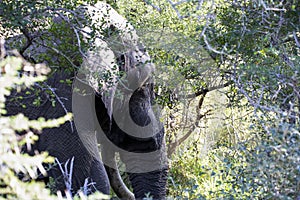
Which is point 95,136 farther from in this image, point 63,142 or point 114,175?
point 114,175

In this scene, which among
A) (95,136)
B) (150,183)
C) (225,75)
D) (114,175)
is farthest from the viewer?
(114,175)

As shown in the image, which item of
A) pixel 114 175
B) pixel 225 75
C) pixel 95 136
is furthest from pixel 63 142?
pixel 225 75

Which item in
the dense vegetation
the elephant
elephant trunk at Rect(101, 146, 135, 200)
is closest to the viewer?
the dense vegetation

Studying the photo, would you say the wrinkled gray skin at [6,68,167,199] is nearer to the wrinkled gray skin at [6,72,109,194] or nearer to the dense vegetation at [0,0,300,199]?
the wrinkled gray skin at [6,72,109,194]

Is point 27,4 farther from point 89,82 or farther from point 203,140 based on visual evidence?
point 203,140

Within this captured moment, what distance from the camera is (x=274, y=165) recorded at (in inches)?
124

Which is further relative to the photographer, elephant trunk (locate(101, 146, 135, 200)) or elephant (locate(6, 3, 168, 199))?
elephant trunk (locate(101, 146, 135, 200))

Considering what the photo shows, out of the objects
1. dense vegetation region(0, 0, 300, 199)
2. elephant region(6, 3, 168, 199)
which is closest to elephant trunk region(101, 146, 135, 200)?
elephant region(6, 3, 168, 199)

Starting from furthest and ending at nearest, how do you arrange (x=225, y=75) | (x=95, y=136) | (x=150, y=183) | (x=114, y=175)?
(x=114, y=175) → (x=95, y=136) → (x=150, y=183) → (x=225, y=75)

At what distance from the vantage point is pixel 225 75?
5.22 metres

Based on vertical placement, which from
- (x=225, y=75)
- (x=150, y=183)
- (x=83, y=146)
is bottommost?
(x=150, y=183)

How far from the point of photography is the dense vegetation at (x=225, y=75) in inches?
129

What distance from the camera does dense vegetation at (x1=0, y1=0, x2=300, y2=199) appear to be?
328cm

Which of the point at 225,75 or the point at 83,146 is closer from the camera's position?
the point at 225,75
